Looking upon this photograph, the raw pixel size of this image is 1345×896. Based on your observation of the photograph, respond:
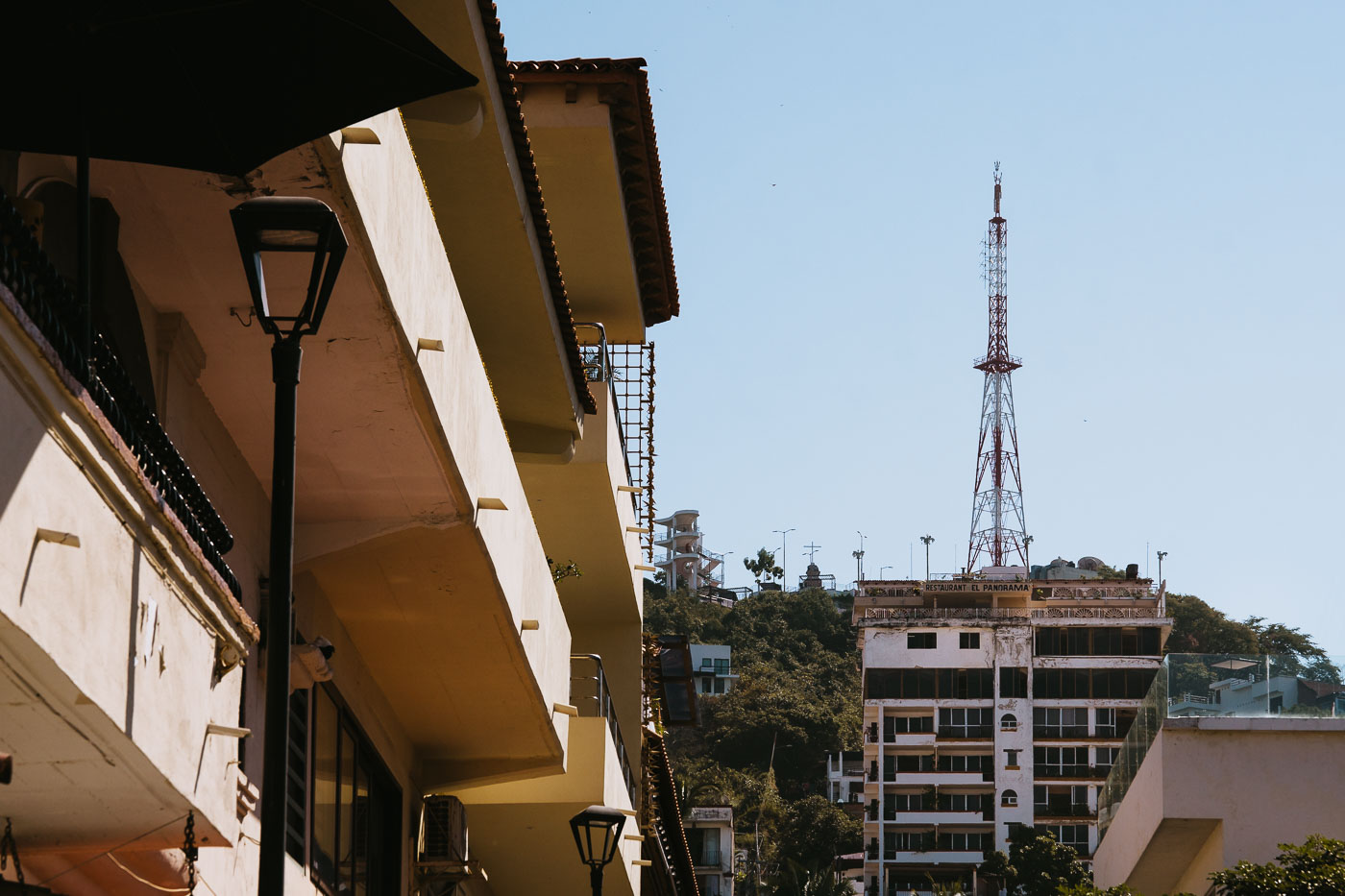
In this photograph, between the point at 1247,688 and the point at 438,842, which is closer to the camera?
the point at 438,842

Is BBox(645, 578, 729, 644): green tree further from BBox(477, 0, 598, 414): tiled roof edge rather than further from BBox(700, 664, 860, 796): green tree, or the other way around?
BBox(477, 0, 598, 414): tiled roof edge

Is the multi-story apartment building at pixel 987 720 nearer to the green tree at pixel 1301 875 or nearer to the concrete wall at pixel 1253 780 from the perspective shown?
the concrete wall at pixel 1253 780

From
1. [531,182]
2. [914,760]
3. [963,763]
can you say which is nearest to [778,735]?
[914,760]

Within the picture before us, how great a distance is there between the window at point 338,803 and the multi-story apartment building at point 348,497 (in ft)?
0.12

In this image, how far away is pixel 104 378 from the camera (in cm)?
564

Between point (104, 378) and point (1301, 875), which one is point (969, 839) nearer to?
point (1301, 875)

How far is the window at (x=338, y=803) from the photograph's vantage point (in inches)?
425

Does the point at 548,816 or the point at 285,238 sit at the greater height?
the point at 285,238

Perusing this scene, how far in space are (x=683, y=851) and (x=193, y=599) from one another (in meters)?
22.3

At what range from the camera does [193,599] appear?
6180mm

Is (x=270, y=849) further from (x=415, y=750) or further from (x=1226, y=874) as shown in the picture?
(x=1226, y=874)

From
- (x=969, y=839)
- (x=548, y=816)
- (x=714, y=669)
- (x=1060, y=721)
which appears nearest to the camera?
(x=548, y=816)

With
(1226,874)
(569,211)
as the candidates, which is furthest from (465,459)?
(1226,874)

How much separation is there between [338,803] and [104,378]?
6818 millimetres
